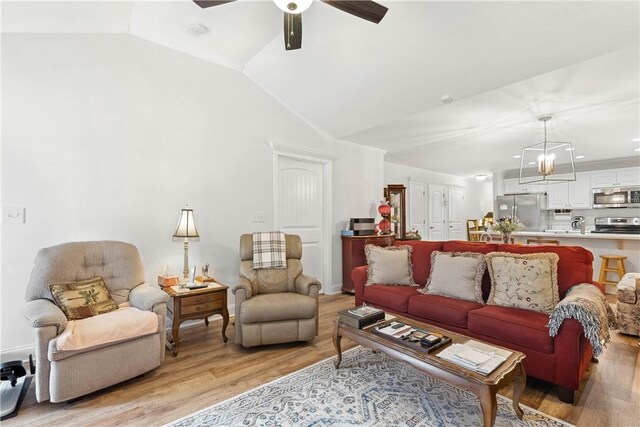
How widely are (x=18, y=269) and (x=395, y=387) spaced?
3.13m

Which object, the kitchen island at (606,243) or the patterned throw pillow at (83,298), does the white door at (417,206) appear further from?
the patterned throw pillow at (83,298)

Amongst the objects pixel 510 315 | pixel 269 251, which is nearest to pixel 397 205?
pixel 269 251

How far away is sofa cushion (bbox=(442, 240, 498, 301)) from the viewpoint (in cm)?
277

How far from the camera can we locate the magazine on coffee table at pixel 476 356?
161cm

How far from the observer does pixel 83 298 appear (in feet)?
7.59

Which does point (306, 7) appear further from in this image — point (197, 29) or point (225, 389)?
point (225, 389)

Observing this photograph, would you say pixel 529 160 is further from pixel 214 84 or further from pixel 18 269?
pixel 18 269

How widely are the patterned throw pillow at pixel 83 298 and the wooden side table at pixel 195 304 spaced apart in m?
0.45

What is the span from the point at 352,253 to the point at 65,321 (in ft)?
11.3

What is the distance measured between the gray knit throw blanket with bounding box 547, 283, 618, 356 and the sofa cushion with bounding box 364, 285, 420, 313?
1.13 m

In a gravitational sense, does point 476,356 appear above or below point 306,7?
below

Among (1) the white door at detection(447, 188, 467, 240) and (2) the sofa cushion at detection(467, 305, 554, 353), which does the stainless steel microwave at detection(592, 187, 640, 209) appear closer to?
(1) the white door at detection(447, 188, 467, 240)

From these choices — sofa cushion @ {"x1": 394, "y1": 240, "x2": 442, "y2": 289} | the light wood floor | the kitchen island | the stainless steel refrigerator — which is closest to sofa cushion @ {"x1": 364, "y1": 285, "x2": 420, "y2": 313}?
sofa cushion @ {"x1": 394, "y1": 240, "x2": 442, "y2": 289}

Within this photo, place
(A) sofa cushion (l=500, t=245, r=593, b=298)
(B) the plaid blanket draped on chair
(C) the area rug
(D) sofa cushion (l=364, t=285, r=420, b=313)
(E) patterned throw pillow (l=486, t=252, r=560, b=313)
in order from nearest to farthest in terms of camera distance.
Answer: (C) the area rug, (E) patterned throw pillow (l=486, t=252, r=560, b=313), (A) sofa cushion (l=500, t=245, r=593, b=298), (D) sofa cushion (l=364, t=285, r=420, b=313), (B) the plaid blanket draped on chair
